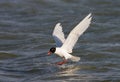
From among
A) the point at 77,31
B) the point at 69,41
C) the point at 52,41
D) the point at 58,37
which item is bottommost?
the point at 69,41

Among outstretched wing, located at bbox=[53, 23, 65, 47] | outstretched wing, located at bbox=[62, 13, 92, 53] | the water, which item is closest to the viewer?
outstretched wing, located at bbox=[62, 13, 92, 53]

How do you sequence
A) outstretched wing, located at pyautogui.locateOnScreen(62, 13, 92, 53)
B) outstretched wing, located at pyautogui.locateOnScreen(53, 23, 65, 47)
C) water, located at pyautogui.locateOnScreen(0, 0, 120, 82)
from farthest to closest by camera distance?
outstretched wing, located at pyautogui.locateOnScreen(53, 23, 65, 47) < water, located at pyautogui.locateOnScreen(0, 0, 120, 82) < outstretched wing, located at pyautogui.locateOnScreen(62, 13, 92, 53)

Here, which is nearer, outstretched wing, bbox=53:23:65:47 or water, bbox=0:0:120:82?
water, bbox=0:0:120:82

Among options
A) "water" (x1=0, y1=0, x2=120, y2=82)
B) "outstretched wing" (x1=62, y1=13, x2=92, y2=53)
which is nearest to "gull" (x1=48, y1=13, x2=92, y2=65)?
"outstretched wing" (x1=62, y1=13, x2=92, y2=53)

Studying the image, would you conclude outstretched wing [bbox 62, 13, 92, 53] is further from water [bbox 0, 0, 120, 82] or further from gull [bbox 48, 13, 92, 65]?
water [bbox 0, 0, 120, 82]

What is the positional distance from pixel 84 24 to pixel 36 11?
6.76 meters

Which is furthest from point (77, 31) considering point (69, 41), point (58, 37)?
point (58, 37)

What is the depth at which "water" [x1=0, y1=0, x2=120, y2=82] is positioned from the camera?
12.2 m

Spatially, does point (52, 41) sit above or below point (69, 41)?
above

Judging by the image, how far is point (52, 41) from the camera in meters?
15.1

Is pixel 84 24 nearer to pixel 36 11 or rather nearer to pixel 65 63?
pixel 65 63

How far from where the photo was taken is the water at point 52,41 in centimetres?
1221

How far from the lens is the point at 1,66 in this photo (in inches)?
511

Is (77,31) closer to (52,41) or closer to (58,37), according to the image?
(58,37)
